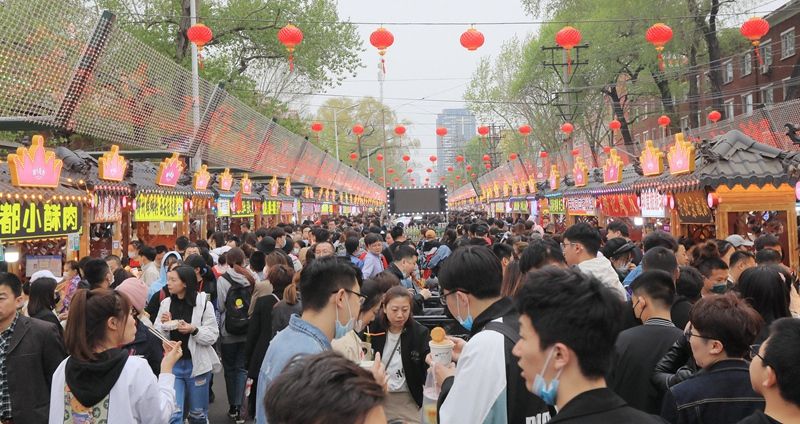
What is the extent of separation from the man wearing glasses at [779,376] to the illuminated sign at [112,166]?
12.0 m

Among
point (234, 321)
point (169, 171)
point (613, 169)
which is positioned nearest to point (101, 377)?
point (234, 321)

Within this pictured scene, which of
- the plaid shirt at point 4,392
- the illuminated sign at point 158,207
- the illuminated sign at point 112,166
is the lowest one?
the plaid shirt at point 4,392

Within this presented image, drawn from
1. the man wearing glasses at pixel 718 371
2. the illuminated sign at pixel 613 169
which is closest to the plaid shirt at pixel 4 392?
the man wearing glasses at pixel 718 371

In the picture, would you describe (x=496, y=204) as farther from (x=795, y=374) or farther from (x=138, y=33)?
(x=795, y=374)

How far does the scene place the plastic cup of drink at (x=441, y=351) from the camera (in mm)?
3455

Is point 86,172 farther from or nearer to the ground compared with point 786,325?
farther from the ground

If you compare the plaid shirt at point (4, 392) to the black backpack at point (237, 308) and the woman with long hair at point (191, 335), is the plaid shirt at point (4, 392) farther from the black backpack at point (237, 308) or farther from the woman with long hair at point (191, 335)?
the black backpack at point (237, 308)

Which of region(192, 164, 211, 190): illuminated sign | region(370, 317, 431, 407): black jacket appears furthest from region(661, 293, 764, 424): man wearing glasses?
region(192, 164, 211, 190): illuminated sign

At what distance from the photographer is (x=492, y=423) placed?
117 inches

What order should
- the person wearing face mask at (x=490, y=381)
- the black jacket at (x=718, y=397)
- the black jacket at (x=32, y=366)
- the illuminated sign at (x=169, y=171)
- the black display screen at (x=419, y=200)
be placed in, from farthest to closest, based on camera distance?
the black display screen at (x=419, y=200) < the illuminated sign at (x=169, y=171) < the black jacket at (x=32, y=366) < the black jacket at (x=718, y=397) < the person wearing face mask at (x=490, y=381)

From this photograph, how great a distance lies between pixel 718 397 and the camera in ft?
11.0

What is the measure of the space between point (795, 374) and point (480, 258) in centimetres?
141

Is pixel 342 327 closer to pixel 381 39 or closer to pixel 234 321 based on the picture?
pixel 234 321

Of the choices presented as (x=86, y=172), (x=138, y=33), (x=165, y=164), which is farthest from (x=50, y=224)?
(x=138, y=33)
